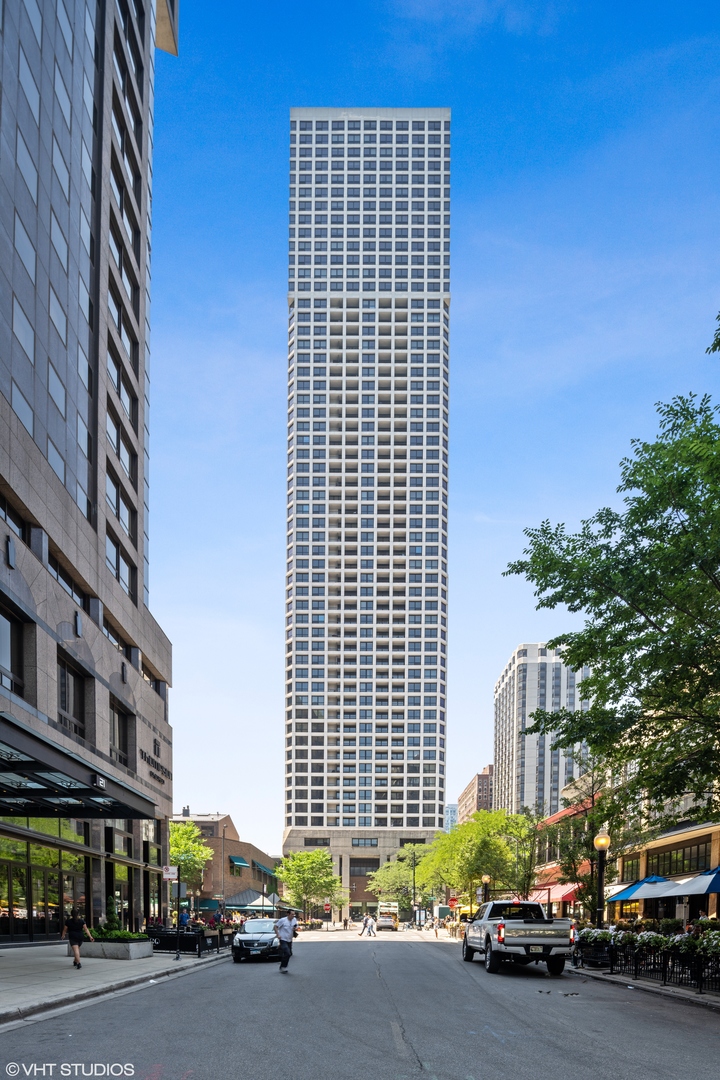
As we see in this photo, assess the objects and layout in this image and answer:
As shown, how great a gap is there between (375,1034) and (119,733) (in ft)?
129

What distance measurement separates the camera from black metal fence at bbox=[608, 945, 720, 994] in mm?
24375

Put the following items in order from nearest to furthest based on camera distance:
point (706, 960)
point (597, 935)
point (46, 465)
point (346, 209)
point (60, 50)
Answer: point (706, 960) → point (597, 935) → point (46, 465) → point (60, 50) → point (346, 209)

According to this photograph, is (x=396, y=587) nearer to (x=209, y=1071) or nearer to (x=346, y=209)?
(x=346, y=209)

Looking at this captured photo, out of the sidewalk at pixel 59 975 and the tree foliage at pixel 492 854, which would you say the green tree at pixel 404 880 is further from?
the sidewalk at pixel 59 975

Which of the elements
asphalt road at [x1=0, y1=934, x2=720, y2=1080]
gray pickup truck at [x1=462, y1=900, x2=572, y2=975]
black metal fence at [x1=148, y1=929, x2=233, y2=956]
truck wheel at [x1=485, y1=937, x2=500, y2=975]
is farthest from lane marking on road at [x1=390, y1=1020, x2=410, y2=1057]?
black metal fence at [x1=148, y1=929, x2=233, y2=956]

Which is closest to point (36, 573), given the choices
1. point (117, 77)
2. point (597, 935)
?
point (597, 935)

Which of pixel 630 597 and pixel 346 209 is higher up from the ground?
pixel 346 209

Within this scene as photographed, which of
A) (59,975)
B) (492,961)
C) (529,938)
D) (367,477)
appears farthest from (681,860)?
(367,477)

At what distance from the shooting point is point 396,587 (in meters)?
169

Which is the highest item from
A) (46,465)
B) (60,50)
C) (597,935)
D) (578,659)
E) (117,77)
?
(117,77)

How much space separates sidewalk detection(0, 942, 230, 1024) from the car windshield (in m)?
9.32

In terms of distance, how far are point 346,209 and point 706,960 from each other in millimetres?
171716

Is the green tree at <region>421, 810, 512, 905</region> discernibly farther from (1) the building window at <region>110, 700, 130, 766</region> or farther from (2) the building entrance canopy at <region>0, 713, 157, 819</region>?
(2) the building entrance canopy at <region>0, 713, 157, 819</region>

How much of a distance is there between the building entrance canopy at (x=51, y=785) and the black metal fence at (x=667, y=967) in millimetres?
15420
